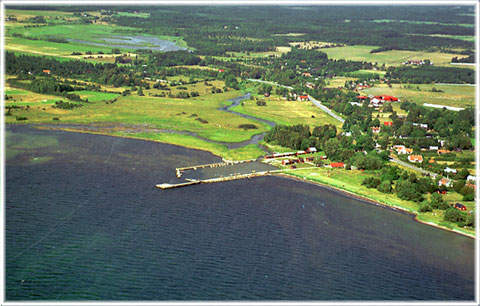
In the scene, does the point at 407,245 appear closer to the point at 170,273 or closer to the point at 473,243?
the point at 473,243

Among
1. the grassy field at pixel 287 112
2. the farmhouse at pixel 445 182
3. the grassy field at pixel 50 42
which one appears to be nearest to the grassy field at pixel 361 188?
the farmhouse at pixel 445 182

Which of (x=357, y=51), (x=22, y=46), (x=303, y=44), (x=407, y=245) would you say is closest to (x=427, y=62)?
(x=357, y=51)

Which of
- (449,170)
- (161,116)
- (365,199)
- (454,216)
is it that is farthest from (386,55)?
(454,216)

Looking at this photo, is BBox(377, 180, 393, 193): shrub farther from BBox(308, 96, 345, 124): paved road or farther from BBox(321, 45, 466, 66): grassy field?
BBox(321, 45, 466, 66): grassy field

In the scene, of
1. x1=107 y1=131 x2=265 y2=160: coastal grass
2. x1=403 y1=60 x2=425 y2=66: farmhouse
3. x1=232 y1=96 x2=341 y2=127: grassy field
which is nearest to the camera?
x1=107 y1=131 x2=265 y2=160: coastal grass

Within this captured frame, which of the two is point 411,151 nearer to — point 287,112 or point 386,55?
point 287,112

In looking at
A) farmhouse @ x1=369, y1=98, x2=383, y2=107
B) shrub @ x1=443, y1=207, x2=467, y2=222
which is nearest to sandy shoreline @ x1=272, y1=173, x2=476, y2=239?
shrub @ x1=443, y1=207, x2=467, y2=222
